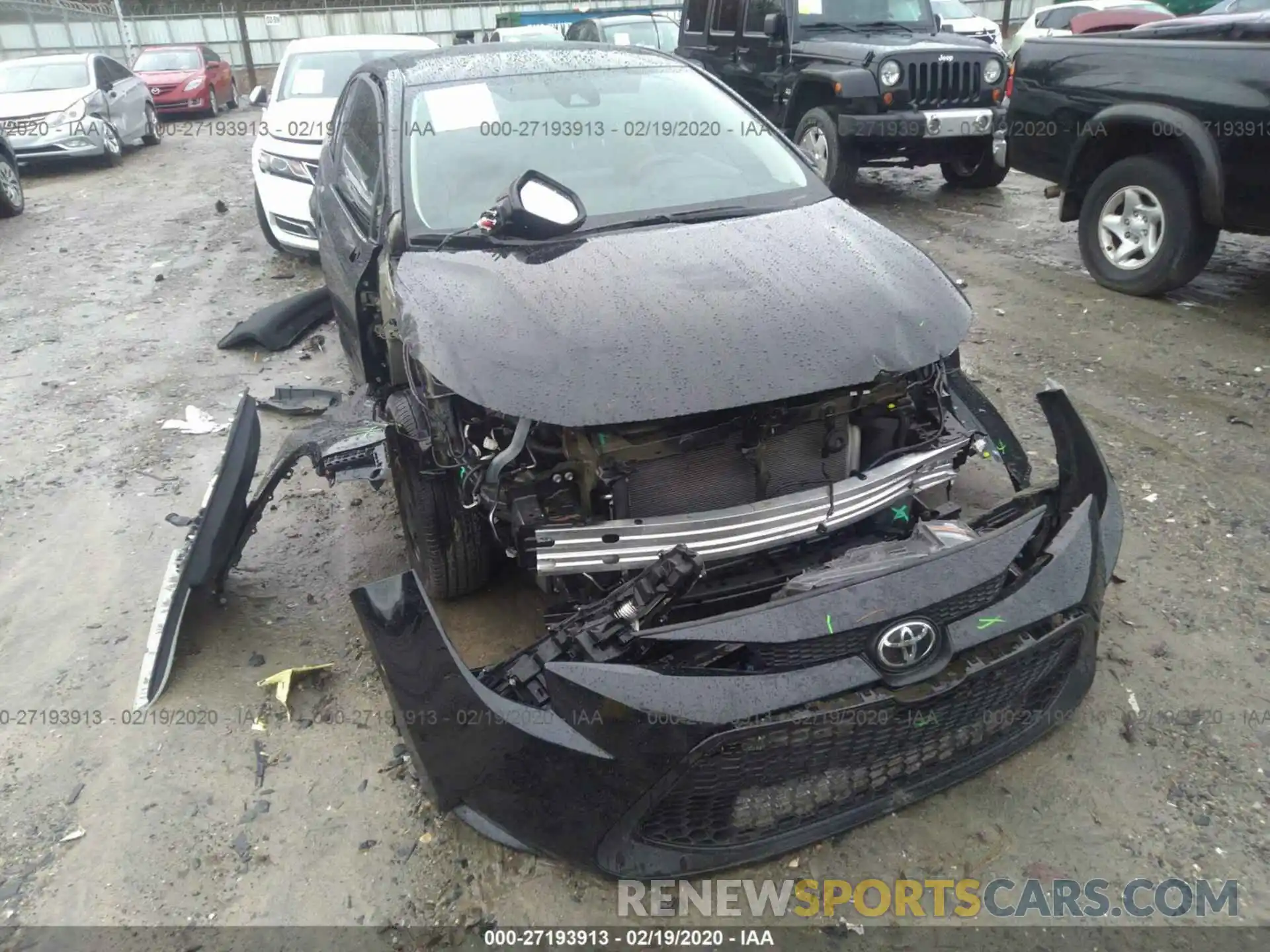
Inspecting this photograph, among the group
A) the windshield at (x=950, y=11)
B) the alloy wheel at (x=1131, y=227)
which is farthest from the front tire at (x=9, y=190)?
the windshield at (x=950, y=11)

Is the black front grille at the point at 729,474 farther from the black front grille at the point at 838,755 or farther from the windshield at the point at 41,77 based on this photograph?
the windshield at the point at 41,77

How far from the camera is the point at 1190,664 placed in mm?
2883

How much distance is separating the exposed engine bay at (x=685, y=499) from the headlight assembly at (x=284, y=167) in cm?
492

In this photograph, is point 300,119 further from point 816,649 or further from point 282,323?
point 816,649

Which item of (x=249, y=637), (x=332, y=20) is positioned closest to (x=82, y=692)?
(x=249, y=637)

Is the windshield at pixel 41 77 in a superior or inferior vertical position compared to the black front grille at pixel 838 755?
superior

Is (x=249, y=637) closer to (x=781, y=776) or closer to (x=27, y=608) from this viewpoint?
(x=27, y=608)

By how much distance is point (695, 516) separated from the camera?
7.63ft

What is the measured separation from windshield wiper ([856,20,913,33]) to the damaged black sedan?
20.8 feet

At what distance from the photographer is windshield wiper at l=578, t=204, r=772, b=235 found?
10.0ft

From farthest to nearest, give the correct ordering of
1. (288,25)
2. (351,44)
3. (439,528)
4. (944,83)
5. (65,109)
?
(288,25)
(65,109)
(351,44)
(944,83)
(439,528)

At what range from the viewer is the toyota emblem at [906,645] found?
2006mm

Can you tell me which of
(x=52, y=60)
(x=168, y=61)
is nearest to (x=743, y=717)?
(x=52, y=60)

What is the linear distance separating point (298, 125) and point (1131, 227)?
244 inches
